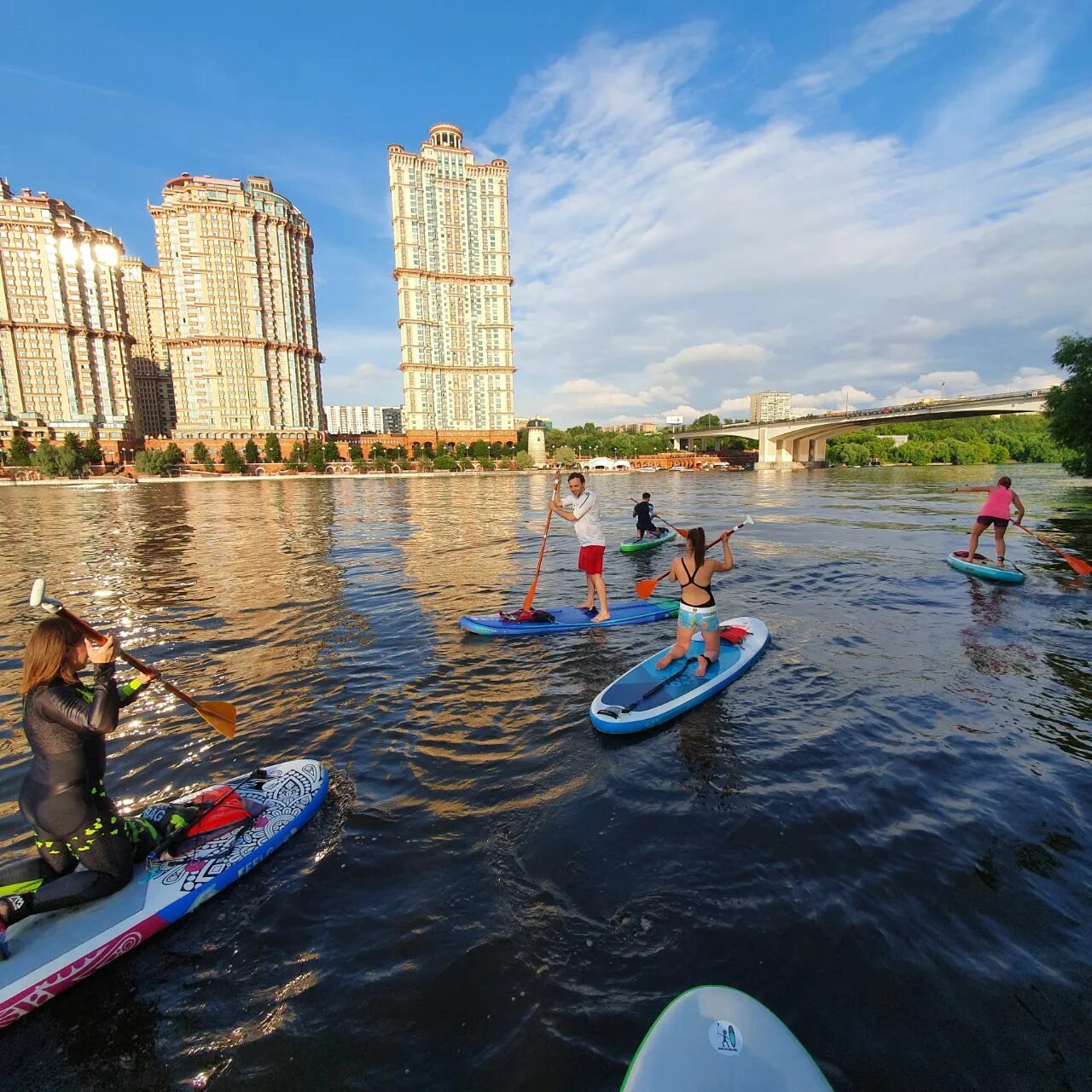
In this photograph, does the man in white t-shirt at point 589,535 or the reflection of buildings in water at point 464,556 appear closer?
the man in white t-shirt at point 589,535

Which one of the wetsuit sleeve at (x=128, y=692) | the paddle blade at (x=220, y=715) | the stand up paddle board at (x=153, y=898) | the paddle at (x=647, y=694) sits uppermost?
the wetsuit sleeve at (x=128, y=692)

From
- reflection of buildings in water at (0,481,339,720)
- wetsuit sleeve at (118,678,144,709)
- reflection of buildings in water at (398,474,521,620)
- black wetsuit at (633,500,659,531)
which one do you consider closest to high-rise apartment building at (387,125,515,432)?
reflection of buildings in water at (398,474,521,620)

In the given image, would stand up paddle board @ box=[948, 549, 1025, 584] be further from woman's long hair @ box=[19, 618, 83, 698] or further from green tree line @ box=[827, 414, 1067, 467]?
green tree line @ box=[827, 414, 1067, 467]

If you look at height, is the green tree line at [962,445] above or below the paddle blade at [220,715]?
above

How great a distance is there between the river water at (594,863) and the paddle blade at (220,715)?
1169 mm

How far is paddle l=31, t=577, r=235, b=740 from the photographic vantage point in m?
4.36

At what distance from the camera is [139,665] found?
5191mm

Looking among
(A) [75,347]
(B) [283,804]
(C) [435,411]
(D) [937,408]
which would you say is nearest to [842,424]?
(D) [937,408]

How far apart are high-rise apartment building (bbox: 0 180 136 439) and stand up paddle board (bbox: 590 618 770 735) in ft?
482

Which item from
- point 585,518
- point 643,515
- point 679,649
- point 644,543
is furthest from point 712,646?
point 643,515

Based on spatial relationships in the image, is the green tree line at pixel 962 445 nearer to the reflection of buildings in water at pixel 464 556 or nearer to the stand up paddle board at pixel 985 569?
the reflection of buildings in water at pixel 464 556

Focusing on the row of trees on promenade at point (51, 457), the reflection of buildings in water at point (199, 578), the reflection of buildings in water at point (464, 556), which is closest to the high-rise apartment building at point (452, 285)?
the row of trees on promenade at point (51, 457)

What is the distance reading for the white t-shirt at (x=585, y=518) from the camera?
12.1 meters

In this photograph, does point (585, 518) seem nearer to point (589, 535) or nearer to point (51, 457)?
point (589, 535)
